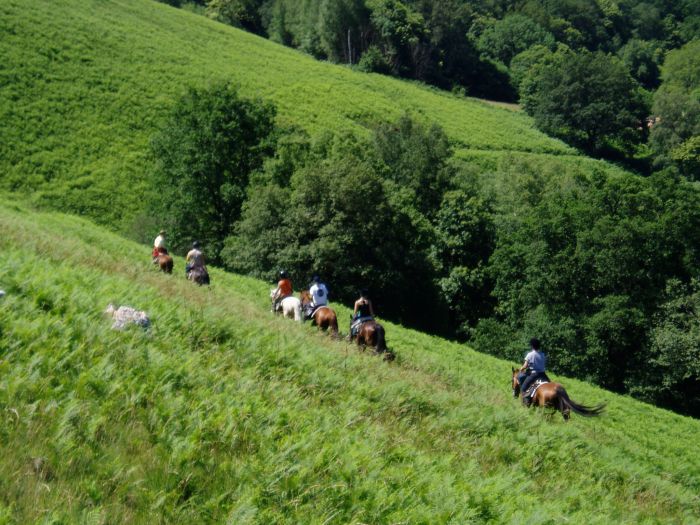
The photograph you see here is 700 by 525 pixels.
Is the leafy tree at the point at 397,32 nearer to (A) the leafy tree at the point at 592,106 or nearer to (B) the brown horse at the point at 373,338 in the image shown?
(A) the leafy tree at the point at 592,106

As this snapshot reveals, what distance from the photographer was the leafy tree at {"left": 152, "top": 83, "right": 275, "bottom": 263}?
4344cm

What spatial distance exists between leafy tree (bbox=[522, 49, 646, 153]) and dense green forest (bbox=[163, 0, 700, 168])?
17cm

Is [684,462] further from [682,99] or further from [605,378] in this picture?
[682,99]

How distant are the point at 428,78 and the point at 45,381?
12321cm

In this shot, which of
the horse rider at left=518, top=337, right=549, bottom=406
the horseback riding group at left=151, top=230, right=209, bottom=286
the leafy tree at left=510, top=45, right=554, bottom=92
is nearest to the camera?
the horse rider at left=518, top=337, right=549, bottom=406

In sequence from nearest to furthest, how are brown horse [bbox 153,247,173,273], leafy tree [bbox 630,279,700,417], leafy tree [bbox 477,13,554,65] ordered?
brown horse [bbox 153,247,173,273], leafy tree [bbox 630,279,700,417], leafy tree [bbox 477,13,554,65]

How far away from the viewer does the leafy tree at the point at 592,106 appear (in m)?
104

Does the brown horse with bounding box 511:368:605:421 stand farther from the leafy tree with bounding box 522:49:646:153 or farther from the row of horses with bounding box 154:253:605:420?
the leafy tree with bounding box 522:49:646:153

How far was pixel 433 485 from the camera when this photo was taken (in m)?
7.01

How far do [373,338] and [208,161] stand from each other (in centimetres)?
3023

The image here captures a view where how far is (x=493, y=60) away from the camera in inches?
5753

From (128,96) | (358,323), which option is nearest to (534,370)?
(358,323)

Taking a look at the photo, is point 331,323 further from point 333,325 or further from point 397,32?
point 397,32

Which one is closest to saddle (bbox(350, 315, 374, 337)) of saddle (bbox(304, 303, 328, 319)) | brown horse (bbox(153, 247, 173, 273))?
saddle (bbox(304, 303, 328, 319))
